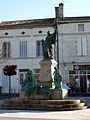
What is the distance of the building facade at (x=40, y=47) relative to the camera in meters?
35.8

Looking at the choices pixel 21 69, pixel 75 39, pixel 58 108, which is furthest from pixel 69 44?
pixel 58 108

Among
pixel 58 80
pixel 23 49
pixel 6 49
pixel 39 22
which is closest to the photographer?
pixel 58 80

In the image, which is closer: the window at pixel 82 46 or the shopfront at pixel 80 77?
the shopfront at pixel 80 77

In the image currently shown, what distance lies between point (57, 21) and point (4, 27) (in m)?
5.90

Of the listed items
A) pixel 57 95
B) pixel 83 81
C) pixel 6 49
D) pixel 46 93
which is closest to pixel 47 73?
pixel 46 93

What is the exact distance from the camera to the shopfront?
35.4m

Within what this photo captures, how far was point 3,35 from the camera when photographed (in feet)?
124

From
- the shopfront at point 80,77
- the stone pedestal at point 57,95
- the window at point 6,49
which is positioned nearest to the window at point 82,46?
the shopfront at point 80,77

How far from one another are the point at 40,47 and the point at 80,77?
519 cm

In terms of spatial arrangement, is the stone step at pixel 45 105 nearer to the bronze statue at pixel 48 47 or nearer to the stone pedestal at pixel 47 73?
the stone pedestal at pixel 47 73

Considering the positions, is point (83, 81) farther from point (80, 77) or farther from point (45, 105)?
point (45, 105)

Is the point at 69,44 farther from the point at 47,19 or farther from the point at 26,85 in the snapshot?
the point at 26,85

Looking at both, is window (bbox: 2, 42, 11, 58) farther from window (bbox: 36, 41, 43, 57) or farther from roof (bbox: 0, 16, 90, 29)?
window (bbox: 36, 41, 43, 57)

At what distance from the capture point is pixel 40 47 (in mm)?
36812
